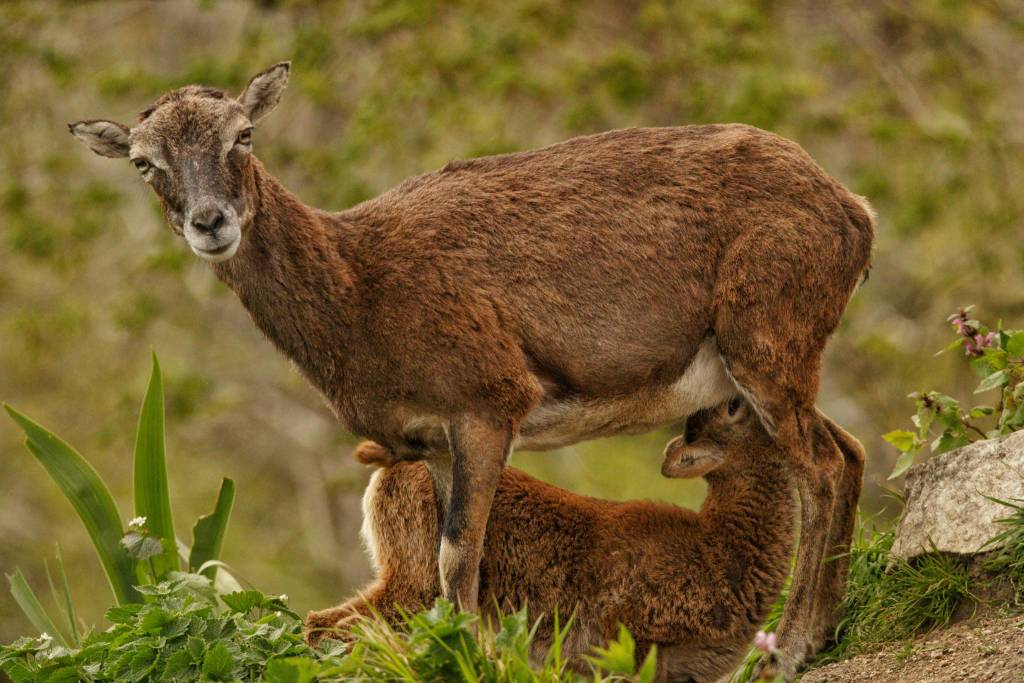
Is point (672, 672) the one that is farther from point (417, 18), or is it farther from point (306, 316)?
point (417, 18)

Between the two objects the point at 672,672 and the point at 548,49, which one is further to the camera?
the point at 548,49

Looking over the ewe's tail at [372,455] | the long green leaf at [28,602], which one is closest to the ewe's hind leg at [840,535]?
the ewe's tail at [372,455]

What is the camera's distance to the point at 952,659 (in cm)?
604

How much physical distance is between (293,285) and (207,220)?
2.24 feet

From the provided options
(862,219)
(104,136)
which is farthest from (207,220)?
(862,219)

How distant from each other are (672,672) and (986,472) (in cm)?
182

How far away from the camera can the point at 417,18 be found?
1438 cm

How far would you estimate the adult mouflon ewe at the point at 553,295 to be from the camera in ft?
21.2

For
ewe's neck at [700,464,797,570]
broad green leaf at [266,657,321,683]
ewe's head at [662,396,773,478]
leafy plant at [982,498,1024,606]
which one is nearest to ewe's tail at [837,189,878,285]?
ewe's head at [662,396,773,478]

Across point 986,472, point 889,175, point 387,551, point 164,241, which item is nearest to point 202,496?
point 164,241

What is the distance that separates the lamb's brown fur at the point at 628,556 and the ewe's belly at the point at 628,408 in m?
0.34

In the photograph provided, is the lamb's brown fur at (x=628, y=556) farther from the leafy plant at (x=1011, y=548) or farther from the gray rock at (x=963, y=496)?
the leafy plant at (x=1011, y=548)

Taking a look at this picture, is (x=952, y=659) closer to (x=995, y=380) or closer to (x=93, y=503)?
(x=995, y=380)

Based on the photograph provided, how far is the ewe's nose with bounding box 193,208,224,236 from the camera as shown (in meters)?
6.05
